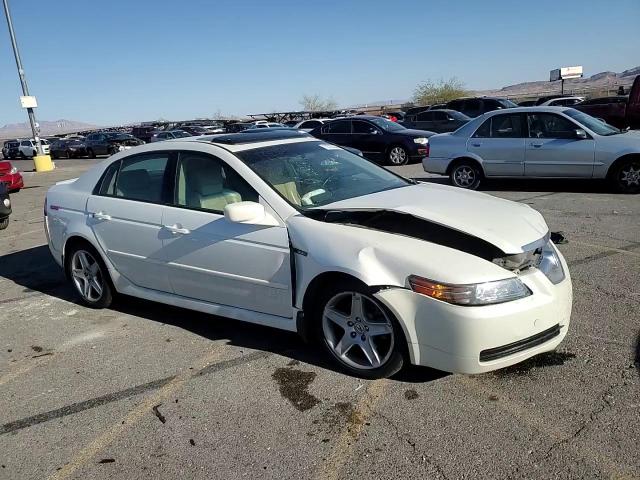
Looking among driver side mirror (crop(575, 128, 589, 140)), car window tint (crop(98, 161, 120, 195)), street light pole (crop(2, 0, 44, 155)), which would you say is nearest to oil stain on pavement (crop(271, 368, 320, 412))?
car window tint (crop(98, 161, 120, 195))

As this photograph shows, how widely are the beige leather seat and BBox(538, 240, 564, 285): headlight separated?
2.11 m

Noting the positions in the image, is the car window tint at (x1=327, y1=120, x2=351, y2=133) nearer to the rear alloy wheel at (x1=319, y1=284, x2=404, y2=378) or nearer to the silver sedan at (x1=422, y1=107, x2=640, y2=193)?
the silver sedan at (x1=422, y1=107, x2=640, y2=193)

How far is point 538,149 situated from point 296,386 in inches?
304

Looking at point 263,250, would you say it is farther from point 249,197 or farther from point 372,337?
point 372,337

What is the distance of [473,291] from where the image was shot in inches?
118

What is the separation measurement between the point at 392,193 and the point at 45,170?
24.9 meters

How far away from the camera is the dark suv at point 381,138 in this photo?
15969 millimetres

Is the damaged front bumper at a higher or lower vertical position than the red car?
lower

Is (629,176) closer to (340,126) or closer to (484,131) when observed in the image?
(484,131)

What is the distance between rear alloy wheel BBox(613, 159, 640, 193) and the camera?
9070 millimetres

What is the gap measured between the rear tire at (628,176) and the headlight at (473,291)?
7291 millimetres

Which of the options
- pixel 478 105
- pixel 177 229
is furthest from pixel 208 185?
pixel 478 105

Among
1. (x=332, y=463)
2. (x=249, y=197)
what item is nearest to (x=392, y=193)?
(x=249, y=197)

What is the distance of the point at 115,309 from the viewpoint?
5.18 meters
